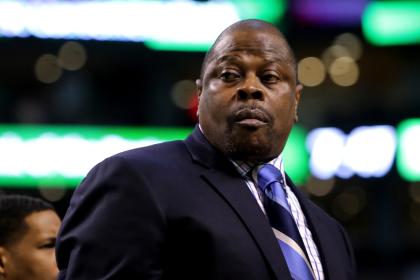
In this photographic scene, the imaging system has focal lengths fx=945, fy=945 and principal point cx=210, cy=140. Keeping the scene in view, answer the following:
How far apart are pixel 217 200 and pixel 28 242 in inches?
58.2

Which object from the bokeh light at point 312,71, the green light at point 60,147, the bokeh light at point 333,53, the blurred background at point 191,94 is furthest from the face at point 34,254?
the bokeh light at point 312,71

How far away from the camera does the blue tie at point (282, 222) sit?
2543 mm

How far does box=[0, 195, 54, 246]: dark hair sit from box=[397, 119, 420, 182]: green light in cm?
1099

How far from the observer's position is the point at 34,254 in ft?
12.2

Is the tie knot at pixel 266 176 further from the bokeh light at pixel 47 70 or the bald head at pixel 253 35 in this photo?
the bokeh light at pixel 47 70

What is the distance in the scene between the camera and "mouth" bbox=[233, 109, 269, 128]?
2602 millimetres

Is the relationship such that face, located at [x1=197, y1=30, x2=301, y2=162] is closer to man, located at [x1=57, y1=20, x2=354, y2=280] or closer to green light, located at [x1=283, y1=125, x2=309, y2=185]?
man, located at [x1=57, y1=20, x2=354, y2=280]

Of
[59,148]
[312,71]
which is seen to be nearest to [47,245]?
[59,148]

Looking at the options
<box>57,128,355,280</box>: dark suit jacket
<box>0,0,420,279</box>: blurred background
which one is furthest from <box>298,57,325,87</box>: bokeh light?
<box>57,128,355,280</box>: dark suit jacket

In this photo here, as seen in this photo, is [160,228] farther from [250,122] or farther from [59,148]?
[59,148]

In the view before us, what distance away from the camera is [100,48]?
44.1 ft

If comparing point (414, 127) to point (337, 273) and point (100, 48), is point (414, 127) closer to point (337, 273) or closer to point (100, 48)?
point (100, 48)

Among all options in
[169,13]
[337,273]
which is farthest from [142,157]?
[169,13]

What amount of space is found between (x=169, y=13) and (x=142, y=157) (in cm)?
1108
